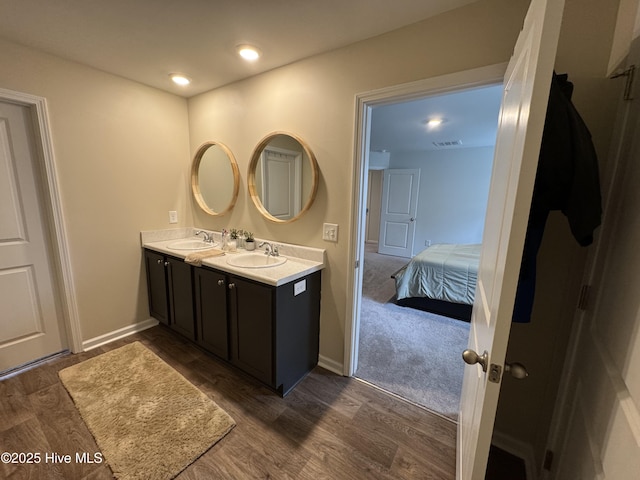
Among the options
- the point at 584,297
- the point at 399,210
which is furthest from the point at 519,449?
the point at 399,210

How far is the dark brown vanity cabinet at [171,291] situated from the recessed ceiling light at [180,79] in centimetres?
150

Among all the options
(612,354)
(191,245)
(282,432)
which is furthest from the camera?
(191,245)

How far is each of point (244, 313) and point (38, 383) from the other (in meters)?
1.55

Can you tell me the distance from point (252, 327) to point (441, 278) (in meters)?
2.21

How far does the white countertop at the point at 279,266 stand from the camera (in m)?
1.69

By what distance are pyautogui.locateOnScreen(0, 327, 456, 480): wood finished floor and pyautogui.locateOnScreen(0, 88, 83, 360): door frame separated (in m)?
0.35

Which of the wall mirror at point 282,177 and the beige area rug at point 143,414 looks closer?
the beige area rug at point 143,414

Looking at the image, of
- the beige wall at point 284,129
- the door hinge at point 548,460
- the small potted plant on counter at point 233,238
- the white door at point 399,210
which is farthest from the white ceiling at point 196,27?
the white door at point 399,210

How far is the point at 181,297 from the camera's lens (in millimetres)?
2266

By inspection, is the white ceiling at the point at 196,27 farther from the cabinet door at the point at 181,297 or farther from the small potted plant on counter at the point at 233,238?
the cabinet door at the point at 181,297

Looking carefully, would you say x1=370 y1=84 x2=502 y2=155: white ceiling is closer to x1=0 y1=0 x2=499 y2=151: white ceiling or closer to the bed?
x1=0 y1=0 x2=499 y2=151: white ceiling

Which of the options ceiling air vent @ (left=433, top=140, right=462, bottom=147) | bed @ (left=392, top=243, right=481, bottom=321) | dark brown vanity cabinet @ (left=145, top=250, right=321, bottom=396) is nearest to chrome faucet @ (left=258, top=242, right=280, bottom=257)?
dark brown vanity cabinet @ (left=145, top=250, right=321, bottom=396)

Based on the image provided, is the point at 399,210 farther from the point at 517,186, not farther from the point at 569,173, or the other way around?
the point at 517,186

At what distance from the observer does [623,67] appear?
3.25ft
